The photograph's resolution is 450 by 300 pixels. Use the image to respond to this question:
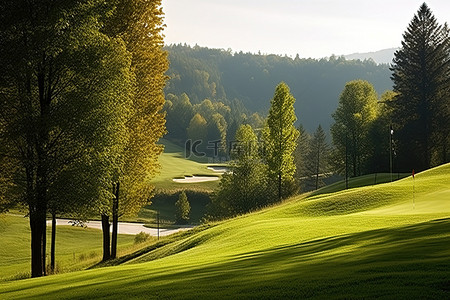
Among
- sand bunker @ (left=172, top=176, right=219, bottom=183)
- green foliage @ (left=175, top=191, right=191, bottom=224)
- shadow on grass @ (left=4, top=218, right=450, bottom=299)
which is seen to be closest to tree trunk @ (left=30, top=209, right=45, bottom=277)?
shadow on grass @ (left=4, top=218, right=450, bottom=299)

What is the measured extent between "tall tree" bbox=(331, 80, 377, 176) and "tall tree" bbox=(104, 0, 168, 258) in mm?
50686

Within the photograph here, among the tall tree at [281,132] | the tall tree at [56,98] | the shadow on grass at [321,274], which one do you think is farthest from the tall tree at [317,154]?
the shadow on grass at [321,274]

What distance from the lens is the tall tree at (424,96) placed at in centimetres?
6222

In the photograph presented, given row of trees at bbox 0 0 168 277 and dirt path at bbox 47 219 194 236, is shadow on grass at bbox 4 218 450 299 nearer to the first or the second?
row of trees at bbox 0 0 168 277

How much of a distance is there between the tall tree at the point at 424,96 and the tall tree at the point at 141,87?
4356 centimetres

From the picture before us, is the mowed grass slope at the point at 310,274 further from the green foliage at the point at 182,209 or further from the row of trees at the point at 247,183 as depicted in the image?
the green foliage at the point at 182,209

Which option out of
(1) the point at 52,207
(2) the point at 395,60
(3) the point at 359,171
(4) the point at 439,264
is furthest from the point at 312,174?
(4) the point at 439,264

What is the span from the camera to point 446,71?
64062 millimetres

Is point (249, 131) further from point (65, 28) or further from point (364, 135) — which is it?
point (65, 28)

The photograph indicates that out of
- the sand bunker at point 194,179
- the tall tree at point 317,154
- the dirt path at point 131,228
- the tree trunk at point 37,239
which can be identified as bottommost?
the dirt path at point 131,228

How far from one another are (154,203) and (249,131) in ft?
125

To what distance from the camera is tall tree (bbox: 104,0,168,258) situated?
90.1 ft

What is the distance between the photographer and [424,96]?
6334cm

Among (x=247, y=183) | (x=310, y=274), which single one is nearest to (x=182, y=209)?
(x=247, y=183)
